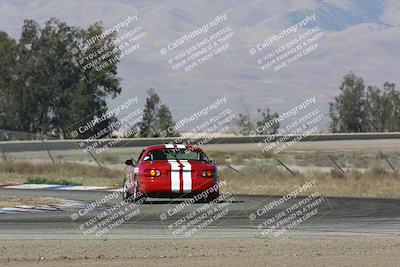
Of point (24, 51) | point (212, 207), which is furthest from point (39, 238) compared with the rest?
point (24, 51)

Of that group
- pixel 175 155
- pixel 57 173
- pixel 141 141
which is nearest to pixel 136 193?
pixel 175 155

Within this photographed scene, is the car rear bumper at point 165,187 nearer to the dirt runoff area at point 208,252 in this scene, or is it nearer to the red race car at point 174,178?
the red race car at point 174,178

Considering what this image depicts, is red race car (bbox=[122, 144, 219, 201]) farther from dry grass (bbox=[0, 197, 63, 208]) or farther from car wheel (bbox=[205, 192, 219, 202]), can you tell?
dry grass (bbox=[0, 197, 63, 208])

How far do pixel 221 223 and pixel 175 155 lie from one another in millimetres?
4818

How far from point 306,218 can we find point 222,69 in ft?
602

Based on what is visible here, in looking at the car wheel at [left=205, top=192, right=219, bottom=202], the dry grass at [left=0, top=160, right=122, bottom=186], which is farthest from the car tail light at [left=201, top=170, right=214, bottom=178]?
the dry grass at [left=0, top=160, right=122, bottom=186]

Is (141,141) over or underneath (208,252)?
underneath

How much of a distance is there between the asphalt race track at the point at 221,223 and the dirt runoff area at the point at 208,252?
3.14ft

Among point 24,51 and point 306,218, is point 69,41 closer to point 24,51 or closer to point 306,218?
point 24,51

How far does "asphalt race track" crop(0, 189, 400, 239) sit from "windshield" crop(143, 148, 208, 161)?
981 millimetres

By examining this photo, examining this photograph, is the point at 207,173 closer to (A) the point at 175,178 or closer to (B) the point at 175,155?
(A) the point at 175,178

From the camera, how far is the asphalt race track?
45.9 feet

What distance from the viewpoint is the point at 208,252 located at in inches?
454

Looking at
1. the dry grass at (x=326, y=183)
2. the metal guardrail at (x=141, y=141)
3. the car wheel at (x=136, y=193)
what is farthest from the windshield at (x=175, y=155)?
the metal guardrail at (x=141, y=141)
